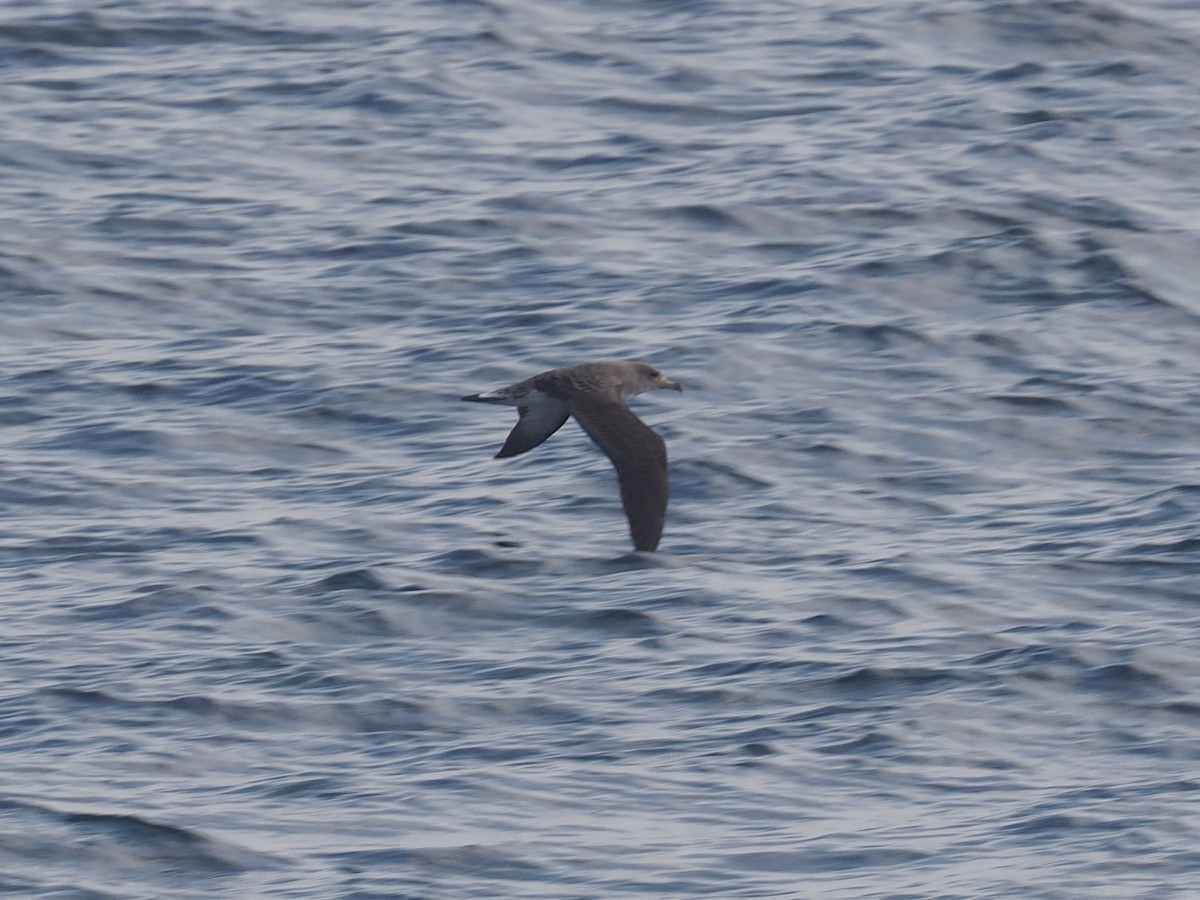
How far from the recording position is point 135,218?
17.5 metres

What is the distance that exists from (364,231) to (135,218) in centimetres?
168

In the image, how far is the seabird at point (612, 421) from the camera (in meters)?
11.4

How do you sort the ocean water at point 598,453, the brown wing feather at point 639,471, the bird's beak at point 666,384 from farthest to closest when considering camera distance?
the bird's beak at point 666,384, the brown wing feather at point 639,471, the ocean water at point 598,453

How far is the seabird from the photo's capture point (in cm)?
1136

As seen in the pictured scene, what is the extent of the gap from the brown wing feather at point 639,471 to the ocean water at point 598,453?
43 cm

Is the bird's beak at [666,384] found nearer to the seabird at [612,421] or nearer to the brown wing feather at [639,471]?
the seabird at [612,421]

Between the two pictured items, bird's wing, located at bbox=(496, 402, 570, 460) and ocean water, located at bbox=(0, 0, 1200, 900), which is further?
bird's wing, located at bbox=(496, 402, 570, 460)

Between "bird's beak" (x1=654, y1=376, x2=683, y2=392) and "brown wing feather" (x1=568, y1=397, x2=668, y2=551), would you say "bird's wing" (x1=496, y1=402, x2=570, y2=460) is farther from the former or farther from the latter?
"brown wing feather" (x1=568, y1=397, x2=668, y2=551)

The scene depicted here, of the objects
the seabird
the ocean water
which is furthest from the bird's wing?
the ocean water

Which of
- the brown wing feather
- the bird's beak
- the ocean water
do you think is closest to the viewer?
the ocean water

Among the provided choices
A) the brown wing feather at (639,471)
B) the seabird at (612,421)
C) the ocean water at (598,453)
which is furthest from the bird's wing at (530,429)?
the brown wing feather at (639,471)

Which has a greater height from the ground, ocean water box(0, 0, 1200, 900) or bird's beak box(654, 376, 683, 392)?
bird's beak box(654, 376, 683, 392)

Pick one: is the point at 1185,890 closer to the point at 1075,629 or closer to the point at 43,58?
the point at 1075,629

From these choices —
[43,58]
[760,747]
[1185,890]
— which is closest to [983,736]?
[760,747]
